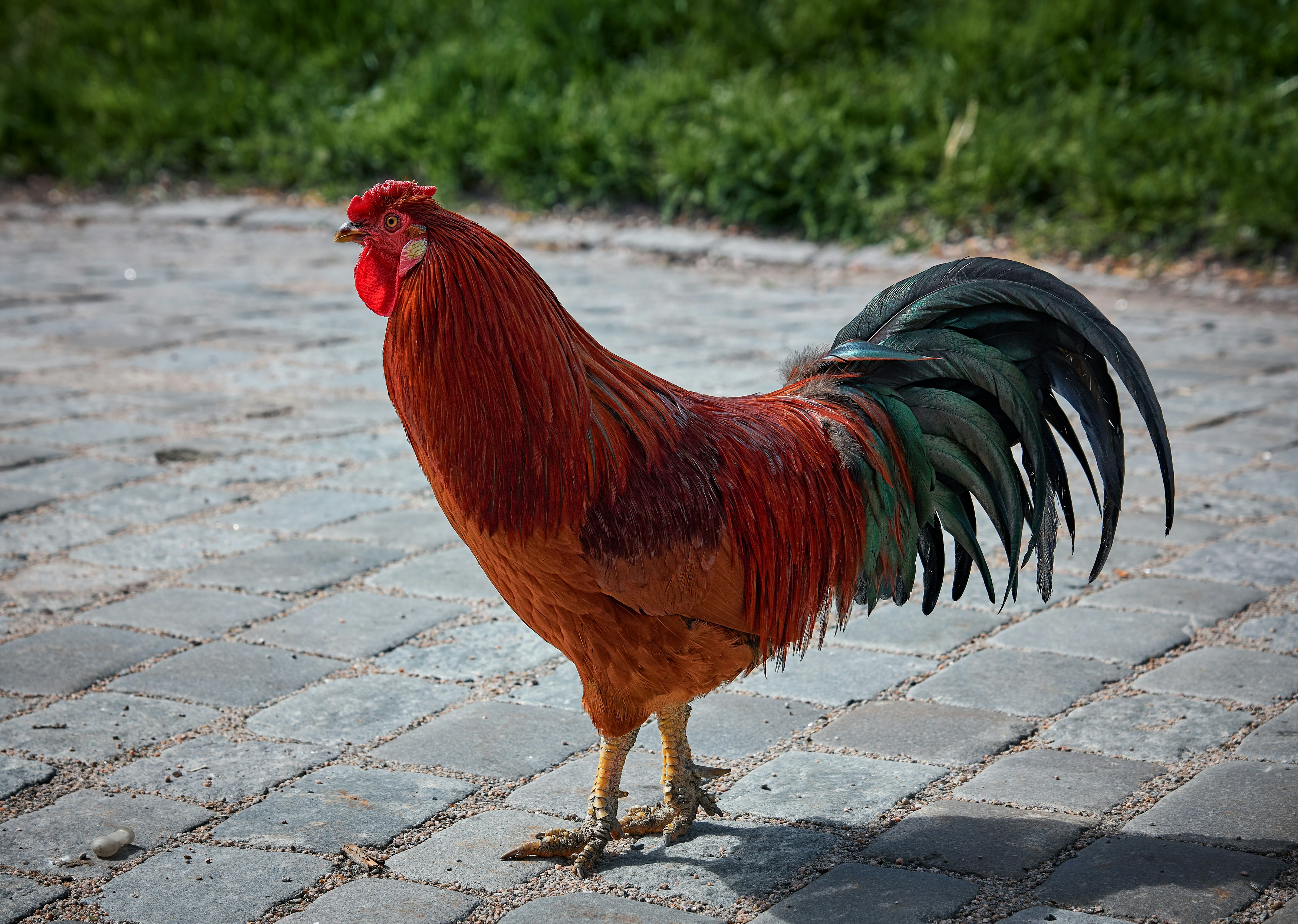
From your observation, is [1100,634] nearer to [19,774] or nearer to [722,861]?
[722,861]

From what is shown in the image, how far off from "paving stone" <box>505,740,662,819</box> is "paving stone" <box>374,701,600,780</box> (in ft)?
0.18

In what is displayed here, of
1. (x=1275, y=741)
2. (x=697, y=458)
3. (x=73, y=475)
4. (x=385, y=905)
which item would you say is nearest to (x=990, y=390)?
(x=697, y=458)

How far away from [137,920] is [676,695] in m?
1.19

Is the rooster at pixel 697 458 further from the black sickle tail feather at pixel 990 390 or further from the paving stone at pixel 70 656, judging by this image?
the paving stone at pixel 70 656

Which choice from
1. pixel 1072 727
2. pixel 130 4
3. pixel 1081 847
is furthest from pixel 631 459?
pixel 130 4

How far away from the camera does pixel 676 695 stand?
9.52 ft

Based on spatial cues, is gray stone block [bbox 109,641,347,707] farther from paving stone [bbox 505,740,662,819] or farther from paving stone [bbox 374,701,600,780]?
paving stone [bbox 505,740,662,819]

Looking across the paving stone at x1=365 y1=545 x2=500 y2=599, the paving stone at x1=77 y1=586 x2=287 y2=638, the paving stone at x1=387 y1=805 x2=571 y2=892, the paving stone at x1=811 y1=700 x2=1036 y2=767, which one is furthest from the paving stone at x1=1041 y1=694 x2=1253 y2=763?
the paving stone at x1=77 y1=586 x2=287 y2=638

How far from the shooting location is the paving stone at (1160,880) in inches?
105

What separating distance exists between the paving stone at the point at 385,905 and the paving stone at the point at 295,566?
1735 mm

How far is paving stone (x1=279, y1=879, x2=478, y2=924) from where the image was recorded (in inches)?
105

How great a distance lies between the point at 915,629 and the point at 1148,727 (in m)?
0.86

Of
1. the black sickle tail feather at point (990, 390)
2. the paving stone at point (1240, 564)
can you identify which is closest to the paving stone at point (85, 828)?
the black sickle tail feather at point (990, 390)

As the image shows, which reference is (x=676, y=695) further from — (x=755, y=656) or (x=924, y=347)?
(x=924, y=347)
